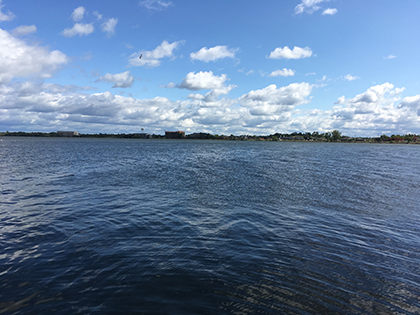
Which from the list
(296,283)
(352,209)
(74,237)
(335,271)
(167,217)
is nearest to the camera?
(296,283)

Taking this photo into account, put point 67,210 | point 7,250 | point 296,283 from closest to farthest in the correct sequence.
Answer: point 296,283, point 7,250, point 67,210

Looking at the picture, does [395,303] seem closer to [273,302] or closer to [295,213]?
[273,302]

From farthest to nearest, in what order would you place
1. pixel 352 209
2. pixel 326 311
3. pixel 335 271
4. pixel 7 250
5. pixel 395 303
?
pixel 352 209, pixel 7 250, pixel 335 271, pixel 395 303, pixel 326 311

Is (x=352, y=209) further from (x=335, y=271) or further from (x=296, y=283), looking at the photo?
(x=296, y=283)

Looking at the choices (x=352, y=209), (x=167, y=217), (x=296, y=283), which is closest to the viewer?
(x=296, y=283)

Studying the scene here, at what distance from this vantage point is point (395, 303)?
902 cm

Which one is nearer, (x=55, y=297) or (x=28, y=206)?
(x=55, y=297)

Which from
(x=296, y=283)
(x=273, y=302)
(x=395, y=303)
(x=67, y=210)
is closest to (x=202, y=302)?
(x=273, y=302)

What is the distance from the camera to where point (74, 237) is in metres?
14.3

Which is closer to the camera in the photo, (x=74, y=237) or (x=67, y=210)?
(x=74, y=237)

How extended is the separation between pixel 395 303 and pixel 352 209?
567 inches

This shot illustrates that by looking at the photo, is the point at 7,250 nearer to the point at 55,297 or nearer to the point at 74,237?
the point at 74,237

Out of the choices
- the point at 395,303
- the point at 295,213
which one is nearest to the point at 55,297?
the point at 395,303

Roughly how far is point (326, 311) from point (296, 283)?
1738 millimetres
